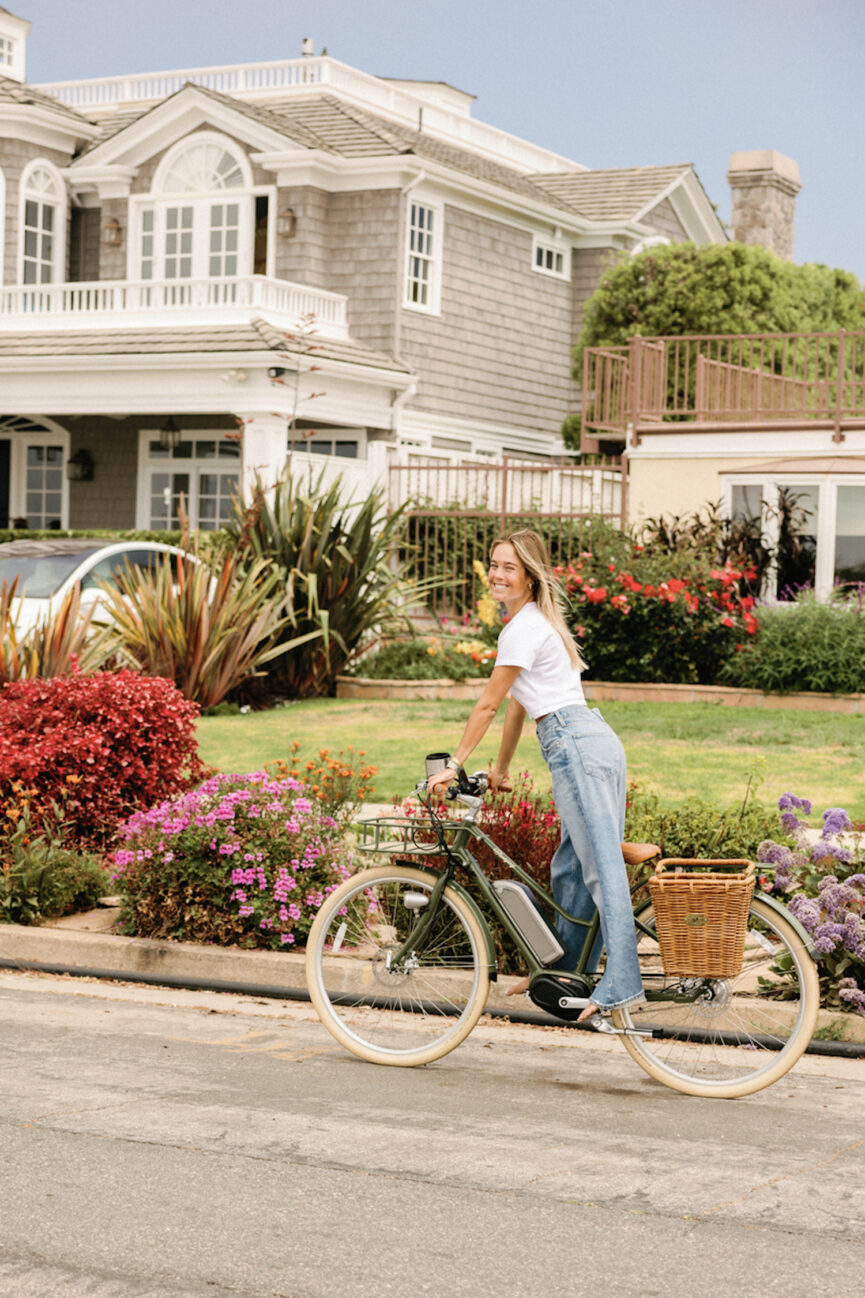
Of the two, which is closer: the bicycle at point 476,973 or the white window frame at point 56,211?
the bicycle at point 476,973

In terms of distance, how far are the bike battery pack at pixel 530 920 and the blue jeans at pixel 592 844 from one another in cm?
5

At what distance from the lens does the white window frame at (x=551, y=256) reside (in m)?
30.2

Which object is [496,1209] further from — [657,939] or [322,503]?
[322,503]

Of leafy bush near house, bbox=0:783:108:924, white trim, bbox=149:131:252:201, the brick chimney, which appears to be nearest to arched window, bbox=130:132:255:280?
white trim, bbox=149:131:252:201

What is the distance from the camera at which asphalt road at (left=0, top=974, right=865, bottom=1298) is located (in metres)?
4.08

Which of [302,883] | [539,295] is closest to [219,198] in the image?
[539,295]

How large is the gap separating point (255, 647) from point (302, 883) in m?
8.76

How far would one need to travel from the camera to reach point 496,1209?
451 centimetres

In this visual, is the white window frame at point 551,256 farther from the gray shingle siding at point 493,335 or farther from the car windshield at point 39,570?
the car windshield at point 39,570

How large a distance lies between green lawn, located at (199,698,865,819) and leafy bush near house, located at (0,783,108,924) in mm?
2915

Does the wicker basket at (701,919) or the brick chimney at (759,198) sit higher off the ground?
the brick chimney at (759,198)

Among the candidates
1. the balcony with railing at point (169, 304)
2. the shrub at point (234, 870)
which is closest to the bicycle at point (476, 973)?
the shrub at point (234, 870)

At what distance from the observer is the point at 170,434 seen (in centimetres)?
2733

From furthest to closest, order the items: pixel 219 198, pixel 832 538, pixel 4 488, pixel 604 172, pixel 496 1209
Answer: pixel 604 172, pixel 4 488, pixel 219 198, pixel 832 538, pixel 496 1209
